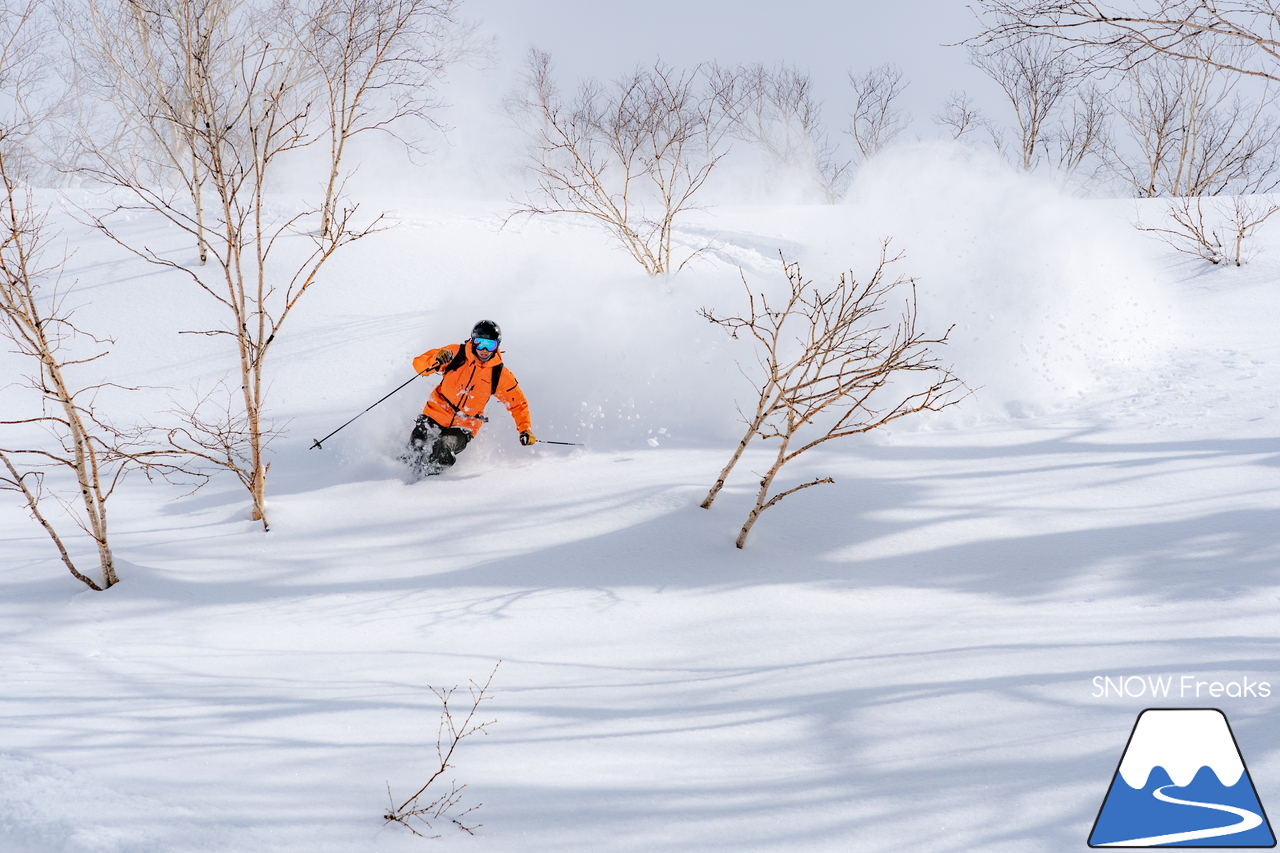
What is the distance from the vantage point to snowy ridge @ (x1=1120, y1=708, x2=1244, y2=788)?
2371 millimetres

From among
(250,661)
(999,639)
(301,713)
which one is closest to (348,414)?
(250,661)

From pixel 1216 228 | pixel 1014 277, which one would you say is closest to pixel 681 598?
pixel 1014 277

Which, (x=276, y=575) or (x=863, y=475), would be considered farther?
(x=863, y=475)

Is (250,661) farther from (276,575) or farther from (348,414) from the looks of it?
(348,414)

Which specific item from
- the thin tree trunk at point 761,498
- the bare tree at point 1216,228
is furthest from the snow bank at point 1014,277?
the thin tree trunk at point 761,498

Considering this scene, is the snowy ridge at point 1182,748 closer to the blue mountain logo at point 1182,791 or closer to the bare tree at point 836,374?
the blue mountain logo at point 1182,791

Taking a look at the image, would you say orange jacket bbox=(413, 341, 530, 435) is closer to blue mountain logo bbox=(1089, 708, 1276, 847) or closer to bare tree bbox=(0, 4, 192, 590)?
bare tree bbox=(0, 4, 192, 590)

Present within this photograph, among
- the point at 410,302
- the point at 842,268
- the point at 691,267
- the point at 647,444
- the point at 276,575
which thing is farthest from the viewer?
the point at 691,267

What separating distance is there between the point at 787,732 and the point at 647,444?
12.2 ft

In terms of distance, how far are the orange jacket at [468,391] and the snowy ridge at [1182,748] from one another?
4.42 metres

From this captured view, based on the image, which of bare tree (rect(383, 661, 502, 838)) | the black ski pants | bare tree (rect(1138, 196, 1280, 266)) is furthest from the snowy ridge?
bare tree (rect(1138, 196, 1280, 266))

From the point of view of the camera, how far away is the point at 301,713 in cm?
291

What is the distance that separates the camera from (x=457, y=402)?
585 cm

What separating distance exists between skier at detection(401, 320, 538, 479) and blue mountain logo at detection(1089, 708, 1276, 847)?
438 cm
